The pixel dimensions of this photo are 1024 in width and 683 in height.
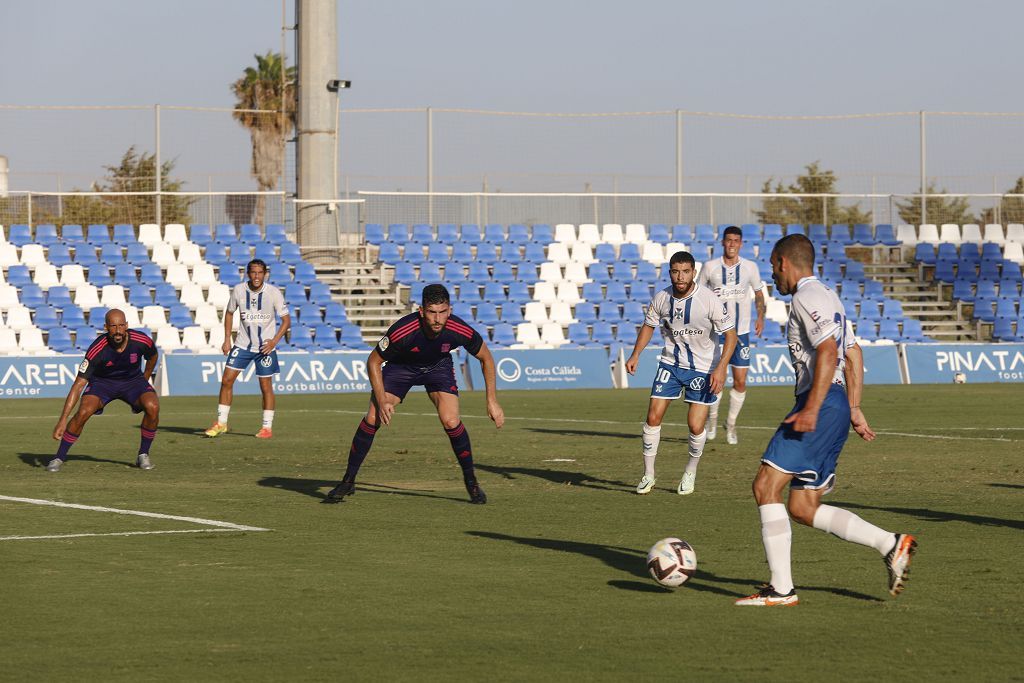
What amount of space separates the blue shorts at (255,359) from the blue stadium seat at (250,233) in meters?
16.6

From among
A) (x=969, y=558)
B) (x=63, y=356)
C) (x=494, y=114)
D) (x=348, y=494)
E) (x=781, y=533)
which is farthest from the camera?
(x=494, y=114)

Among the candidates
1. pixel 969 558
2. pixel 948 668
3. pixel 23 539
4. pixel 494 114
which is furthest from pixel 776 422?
pixel 494 114

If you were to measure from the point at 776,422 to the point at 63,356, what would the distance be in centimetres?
1480

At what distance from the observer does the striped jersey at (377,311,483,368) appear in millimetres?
12086

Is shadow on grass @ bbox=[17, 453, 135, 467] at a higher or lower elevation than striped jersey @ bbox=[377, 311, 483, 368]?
lower

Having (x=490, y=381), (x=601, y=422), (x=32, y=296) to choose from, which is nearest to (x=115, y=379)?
(x=490, y=381)

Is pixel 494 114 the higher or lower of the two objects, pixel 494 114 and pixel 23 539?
the higher

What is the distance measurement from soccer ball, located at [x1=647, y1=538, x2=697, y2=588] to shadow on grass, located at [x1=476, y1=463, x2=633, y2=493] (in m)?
4.84

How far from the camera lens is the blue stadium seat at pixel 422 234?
3706 cm

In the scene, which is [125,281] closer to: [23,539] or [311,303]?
[311,303]

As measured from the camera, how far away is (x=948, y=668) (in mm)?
6734

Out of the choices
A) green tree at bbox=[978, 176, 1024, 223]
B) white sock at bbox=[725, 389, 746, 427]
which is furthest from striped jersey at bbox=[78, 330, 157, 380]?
green tree at bbox=[978, 176, 1024, 223]

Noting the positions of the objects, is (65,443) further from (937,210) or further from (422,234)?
(937,210)

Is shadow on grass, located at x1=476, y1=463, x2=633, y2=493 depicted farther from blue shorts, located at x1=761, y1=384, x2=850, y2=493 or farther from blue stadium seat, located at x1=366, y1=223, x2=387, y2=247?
blue stadium seat, located at x1=366, y1=223, x2=387, y2=247
